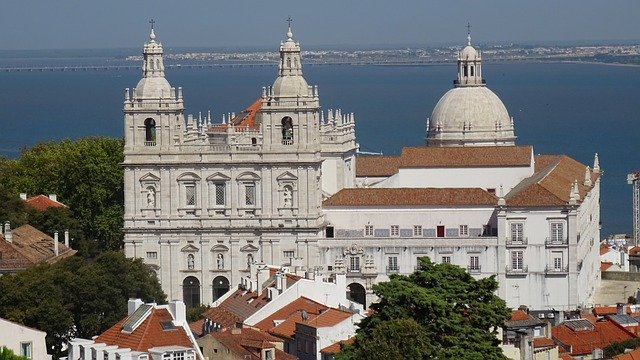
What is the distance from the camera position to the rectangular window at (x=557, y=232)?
80.2 meters

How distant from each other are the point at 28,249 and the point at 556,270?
18.0 m

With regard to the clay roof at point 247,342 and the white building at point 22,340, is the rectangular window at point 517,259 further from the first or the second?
the white building at point 22,340

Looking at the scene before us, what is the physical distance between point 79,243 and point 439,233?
12.2m

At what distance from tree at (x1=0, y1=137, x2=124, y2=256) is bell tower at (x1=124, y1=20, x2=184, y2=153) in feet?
12.9

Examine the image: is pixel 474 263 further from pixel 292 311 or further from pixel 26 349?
pixel 26 349

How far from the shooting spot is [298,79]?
273 ft

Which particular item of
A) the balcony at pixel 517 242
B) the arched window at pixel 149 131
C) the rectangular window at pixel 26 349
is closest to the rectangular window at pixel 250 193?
the arched window at pixel 149 131

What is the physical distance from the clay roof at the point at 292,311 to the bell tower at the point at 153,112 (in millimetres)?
22225

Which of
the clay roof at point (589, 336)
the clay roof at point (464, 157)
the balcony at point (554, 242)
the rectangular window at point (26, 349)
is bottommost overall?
the clay roof at point (589, 336)

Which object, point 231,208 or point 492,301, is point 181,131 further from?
point 492,301

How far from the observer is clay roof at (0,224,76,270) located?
70062 mm

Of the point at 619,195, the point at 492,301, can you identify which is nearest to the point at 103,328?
the point at 492,301

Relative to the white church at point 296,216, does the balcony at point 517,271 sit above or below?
below

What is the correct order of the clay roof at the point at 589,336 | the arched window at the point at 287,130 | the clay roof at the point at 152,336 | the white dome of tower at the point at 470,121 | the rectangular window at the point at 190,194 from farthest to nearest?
the white dome of tower at the point at 470,121 < the rectangular window at the point at 190,194 < the arched window at the point at 287,130 < the clay roof at the point at 589,336 < the clay roof at the point at 152,336
